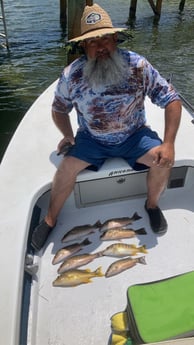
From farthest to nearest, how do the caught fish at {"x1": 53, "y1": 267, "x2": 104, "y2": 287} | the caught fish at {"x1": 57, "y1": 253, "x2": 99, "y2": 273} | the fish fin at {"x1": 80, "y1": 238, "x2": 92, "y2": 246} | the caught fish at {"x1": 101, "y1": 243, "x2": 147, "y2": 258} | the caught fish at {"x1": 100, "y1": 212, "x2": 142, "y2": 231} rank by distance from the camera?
1. the caught fish at {"x1": 100, "y1": 212, "x2": 142, "y2": 231}
2. the fish fin at {"x1": 80, "y1": 238, "x2": 92, "y2": 246}
3. the caught fish at {"x1": 101, "y1": 243, "x2": 147, "y2": 258}
4. the caught fish at {"x1": 57, "y1": 253, "x2": 99, "y2": 273}
5. the caught fish at {"x1": 53, "y1": 267, "x2": 104, "y2": 287}

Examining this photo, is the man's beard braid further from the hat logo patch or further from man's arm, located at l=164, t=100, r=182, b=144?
man's arm, located at l=164, t=100, r=182, b=144

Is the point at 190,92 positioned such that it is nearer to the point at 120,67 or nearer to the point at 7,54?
the point at 7,54

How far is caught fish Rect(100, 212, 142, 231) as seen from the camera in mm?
2882

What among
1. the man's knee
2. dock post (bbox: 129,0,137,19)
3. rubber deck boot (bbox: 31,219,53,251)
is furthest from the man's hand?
dock post (bbox: 129,0,137,19)

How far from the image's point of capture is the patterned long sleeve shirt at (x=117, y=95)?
262cm

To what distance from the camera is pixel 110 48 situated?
256 cm

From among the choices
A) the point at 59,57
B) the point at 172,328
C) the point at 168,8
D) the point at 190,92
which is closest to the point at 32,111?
the point at 172,328

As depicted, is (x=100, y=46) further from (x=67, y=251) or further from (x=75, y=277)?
(x=75, y=277)

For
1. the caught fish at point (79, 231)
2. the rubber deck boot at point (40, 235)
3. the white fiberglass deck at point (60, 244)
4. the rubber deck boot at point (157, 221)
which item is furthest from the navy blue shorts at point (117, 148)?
the rubber deck boot at point (40, 235)

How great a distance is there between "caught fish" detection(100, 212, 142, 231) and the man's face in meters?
1.29

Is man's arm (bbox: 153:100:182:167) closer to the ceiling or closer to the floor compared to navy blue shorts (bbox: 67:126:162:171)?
closer to the ceiling

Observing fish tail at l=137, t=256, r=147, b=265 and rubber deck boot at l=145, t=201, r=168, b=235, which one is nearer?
fish tail at l=137, t=256, r=147, b=265

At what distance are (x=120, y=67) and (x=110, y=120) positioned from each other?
406 mm

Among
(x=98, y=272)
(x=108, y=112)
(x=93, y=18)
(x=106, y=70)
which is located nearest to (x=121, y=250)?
(x=98, y=272)
